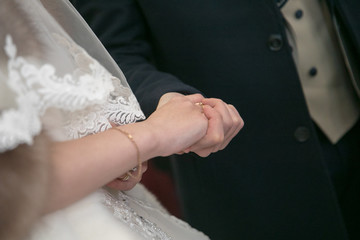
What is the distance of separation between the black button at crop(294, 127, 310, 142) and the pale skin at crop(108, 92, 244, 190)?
0.31m

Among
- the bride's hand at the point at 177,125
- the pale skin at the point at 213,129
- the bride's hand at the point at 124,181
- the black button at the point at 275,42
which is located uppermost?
the black button at the point at 275,42

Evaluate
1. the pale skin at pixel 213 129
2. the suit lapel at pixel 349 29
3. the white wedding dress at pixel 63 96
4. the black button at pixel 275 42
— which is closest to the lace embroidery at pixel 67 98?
the white wedding dress at pixel 63 96

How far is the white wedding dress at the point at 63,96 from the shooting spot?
0.48 metres

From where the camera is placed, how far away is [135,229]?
1.96ft

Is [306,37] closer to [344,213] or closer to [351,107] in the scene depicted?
[351,107]

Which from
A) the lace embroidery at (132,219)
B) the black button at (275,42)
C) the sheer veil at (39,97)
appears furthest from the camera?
the black button at (275,42)

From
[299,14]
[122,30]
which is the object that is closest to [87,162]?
[122,30]

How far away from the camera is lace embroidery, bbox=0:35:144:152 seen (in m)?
0.46

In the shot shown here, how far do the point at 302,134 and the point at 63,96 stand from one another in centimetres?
67

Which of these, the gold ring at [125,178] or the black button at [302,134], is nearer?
the gold ring at [125,178]

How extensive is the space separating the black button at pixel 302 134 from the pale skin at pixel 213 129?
0.31 meters

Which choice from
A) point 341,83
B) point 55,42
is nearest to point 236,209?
point 341,83

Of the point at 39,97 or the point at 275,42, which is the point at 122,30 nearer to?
the point at 275,42

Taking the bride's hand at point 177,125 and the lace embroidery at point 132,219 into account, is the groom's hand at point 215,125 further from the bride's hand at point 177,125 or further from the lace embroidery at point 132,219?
the lace embroidery at point 132,219
